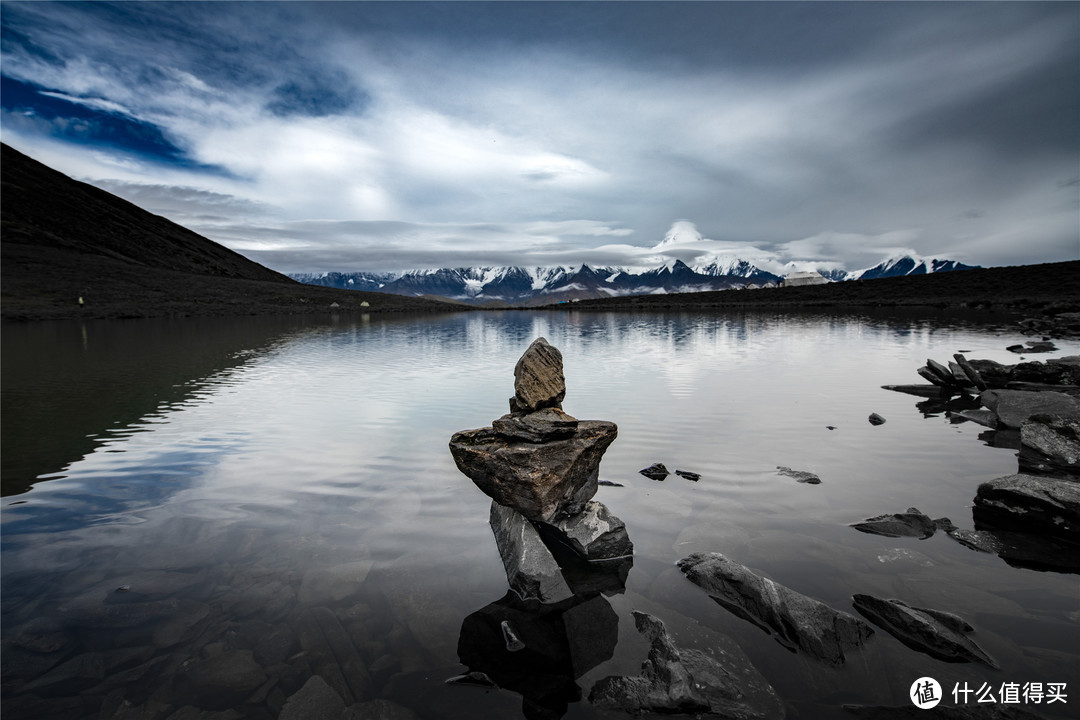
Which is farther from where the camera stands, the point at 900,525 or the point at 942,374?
the point at 942,374

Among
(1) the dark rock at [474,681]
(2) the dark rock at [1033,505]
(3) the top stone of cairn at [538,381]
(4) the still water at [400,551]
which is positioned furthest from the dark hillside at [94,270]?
(2) the dark rock at [1033,505]

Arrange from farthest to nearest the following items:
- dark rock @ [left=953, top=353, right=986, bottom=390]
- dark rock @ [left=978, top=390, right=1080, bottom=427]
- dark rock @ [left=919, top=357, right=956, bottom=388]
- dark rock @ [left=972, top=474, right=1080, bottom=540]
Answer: dark rock @ [left=919, top=357, right=956, bottom=388]
dark rock @ [left=953, top=353, right=986, bottom=390]
dark rock @ [left=978, top=390, right=1080, bottom=427]
dark rock @ [left=972, top=474, right=1080, bottom=540]

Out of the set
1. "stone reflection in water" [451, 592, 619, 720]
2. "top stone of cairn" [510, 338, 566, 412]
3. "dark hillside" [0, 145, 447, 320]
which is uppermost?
"dark hillside" [0, 145, 447, 320]

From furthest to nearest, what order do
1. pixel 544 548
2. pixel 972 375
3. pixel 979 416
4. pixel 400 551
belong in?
pixel 972 375
pixel 979 416
pixel 400 551
pixel 544 548

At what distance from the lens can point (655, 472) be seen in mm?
13352

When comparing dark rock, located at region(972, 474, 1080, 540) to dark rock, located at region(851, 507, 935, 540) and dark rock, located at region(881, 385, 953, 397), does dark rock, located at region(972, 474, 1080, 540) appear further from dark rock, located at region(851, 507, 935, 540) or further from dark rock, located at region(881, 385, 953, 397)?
dark rock, located at region(881, 385, 953, 397)

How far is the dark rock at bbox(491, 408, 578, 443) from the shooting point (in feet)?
35.2

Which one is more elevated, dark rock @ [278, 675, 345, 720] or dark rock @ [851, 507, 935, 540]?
dark rock @ [851, 507, 935, 540]

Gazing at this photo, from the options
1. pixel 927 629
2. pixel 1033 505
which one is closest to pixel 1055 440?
pixel 1033 505

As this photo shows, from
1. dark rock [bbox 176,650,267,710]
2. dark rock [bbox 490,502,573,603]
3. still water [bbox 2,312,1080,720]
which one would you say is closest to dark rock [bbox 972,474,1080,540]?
still water [bbox 2,312,1080,720]

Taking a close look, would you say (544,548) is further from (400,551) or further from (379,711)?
(379,711)

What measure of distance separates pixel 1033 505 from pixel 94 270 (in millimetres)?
154853

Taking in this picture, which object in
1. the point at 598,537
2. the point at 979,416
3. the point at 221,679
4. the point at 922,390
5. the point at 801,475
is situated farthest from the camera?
the point at 922,390

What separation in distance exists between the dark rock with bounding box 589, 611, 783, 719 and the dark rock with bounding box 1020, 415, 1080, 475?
11.6 meters
